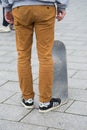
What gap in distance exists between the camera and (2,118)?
13.8 feet

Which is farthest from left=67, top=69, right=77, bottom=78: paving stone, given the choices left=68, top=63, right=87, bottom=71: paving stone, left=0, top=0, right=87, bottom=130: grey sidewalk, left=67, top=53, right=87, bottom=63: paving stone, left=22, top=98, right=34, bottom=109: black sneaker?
left=22, top=98, right=34, bottom=109: black sneaker

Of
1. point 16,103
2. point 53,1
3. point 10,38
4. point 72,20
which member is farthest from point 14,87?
point 72,20

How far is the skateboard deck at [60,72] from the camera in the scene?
182 inches

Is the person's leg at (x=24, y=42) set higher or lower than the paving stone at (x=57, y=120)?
higher

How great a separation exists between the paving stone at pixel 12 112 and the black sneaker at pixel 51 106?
0.61 ft

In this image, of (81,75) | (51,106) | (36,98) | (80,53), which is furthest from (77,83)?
(80,53)

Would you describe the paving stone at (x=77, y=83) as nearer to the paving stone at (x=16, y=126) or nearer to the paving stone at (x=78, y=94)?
the paving stone at (x=78, y=94)

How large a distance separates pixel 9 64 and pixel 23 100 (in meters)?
2.12

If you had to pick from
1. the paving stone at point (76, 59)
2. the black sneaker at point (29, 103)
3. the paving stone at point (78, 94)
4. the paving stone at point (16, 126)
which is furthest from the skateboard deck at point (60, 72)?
the paving stone at point (76, 59)

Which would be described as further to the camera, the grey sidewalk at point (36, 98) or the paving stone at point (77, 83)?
the paving stone at point (77, 83)

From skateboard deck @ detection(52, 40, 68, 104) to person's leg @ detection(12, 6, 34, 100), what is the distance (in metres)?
0.42

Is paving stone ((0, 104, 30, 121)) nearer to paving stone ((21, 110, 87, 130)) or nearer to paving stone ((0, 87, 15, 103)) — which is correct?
paving stone ((21, 110, 87, 130))

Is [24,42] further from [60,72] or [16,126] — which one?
[16,126]

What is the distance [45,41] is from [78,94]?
1094mm
